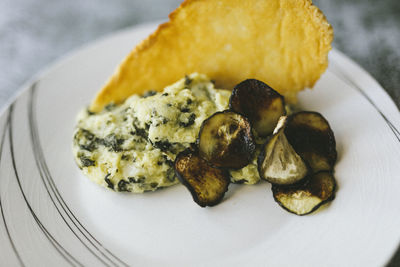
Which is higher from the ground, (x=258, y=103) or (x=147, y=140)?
(x=147, y=140)

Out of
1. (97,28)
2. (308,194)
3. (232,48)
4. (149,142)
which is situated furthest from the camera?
(97,28)

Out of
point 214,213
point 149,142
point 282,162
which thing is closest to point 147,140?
point 149,142

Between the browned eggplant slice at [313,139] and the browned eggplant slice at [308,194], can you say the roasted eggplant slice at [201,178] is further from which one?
the browned eggplant slice at [313,139]

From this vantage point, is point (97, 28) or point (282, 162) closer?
point (282, 162)

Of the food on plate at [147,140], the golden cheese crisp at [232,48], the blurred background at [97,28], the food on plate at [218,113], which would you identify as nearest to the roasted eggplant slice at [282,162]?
the food on plate at [218,113]

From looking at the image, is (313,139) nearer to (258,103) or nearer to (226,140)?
(258,103)

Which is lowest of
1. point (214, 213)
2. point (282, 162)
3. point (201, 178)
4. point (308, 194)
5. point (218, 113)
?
point (308, 194)

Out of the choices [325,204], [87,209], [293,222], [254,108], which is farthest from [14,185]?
[325,204]

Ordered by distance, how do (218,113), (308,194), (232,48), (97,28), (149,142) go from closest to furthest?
(308,194) → (218,113) → (149,142) → (232,48) → (97,28)
